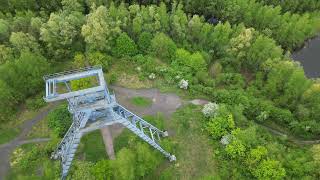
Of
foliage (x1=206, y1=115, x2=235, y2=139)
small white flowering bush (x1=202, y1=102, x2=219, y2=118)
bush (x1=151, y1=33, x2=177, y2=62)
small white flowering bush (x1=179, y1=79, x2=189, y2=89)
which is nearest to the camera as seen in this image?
foliage (x1=206, y1=115, x2=235, y2=139)

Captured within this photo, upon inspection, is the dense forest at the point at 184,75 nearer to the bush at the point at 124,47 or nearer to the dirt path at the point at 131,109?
the bush at the point at 124,47

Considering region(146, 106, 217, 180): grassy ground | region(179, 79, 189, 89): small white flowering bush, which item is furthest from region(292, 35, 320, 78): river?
region(146, 106, 217, 180): grassy ground

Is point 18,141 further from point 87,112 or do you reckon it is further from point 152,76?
point 152,76

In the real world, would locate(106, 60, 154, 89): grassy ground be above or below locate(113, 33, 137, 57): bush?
below

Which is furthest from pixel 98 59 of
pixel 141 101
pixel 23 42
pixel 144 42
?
pixel 23 42

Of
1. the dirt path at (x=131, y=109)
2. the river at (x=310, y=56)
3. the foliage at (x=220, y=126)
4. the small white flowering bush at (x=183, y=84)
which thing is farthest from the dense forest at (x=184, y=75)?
the river at (x=310, y=56)

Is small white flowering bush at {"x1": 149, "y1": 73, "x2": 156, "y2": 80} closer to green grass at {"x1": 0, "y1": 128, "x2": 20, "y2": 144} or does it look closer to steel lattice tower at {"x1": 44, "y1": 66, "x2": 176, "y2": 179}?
steel lattice tower at {"x1": 44, "y1": 66, "x2": 176, "y2": 179}
